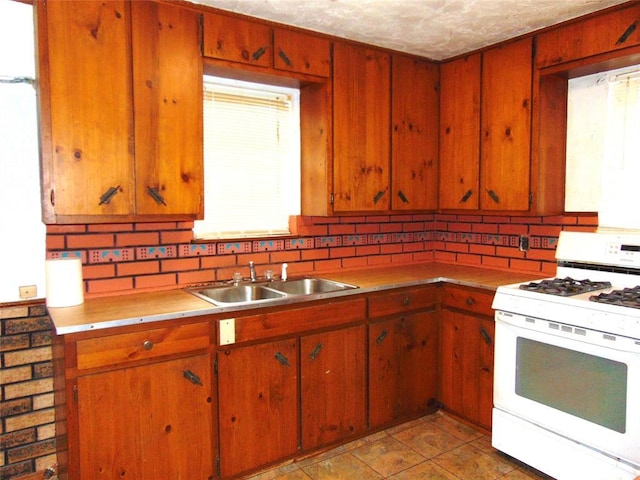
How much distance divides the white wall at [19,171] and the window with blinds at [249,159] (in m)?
0.84

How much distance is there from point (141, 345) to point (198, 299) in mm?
402

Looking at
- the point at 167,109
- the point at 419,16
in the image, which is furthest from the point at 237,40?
the point at 419,16

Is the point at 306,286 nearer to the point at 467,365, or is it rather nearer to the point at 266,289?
the point at 266,289

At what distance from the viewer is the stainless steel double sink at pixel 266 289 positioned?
268cm

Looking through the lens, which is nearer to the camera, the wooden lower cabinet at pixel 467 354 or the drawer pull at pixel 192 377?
the drawer pull at pixel 192 377

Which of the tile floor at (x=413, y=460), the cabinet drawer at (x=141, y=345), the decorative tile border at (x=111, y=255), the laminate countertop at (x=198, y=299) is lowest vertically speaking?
the tile floor at (x=413, y=460)

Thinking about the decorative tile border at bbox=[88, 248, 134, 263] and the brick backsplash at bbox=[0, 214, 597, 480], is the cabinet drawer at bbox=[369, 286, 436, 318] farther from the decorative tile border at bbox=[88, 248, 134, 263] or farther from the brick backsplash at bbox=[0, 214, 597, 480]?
the decorative tile border at bbox=[88, 248, 134, 263]

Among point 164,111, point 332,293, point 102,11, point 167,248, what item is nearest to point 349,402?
point 332,293

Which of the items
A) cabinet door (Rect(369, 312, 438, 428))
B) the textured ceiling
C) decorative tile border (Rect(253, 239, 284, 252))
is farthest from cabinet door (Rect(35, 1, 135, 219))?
cabinet door (Rect(369, 312, 438, 428))

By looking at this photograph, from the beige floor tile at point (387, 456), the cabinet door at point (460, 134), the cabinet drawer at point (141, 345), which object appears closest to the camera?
the cabinet drawer at point (141, 345)

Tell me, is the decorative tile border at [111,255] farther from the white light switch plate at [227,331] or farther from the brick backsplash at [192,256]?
the white light switch plate at [227,331]

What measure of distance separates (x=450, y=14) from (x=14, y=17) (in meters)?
2.15

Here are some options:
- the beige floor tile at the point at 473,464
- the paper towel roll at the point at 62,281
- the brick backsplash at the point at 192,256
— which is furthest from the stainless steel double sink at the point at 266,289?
the beige floor tile at the point at 473,464

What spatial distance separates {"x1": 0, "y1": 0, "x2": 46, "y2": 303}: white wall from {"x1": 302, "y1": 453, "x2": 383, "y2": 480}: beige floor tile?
165 cm
